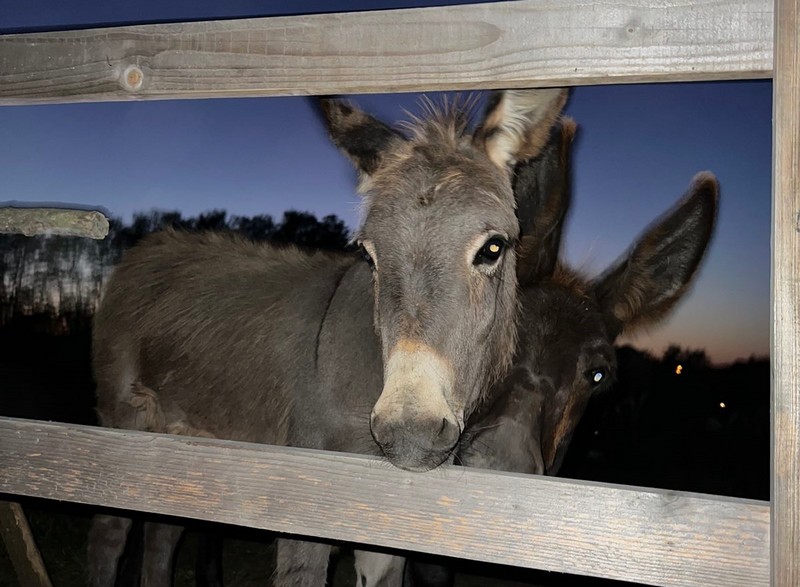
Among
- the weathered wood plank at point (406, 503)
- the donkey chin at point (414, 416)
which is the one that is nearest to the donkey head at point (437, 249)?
the donkey chin at point (414, 416)

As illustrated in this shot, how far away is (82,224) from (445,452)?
1.10 m

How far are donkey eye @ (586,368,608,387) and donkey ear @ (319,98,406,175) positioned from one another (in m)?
1.27

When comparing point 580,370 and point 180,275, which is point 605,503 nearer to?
point 580,370

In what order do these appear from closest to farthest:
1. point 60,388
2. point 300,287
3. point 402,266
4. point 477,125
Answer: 1. point 402,266
2. point 477,125
3. point 300,287
4. point 60,388

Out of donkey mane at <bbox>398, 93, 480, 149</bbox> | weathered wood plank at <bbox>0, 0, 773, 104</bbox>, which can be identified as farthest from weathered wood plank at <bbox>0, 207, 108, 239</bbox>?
donkey mane at <bbox>398, 93, 480, 149</bbox>

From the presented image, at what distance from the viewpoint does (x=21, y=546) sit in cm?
379

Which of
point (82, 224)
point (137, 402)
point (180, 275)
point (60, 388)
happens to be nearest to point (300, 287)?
point (180, 275)

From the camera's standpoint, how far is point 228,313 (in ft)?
10.5

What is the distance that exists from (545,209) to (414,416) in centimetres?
142

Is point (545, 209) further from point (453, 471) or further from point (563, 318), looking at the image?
point (453, 471)

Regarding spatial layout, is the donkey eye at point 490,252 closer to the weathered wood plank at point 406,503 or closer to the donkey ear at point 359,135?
the donkey ear at point 359,135

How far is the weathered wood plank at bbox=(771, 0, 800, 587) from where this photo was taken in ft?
3.34

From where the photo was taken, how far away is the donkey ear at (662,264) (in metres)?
2.57

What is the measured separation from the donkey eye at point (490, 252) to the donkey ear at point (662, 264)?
38.9 inches
